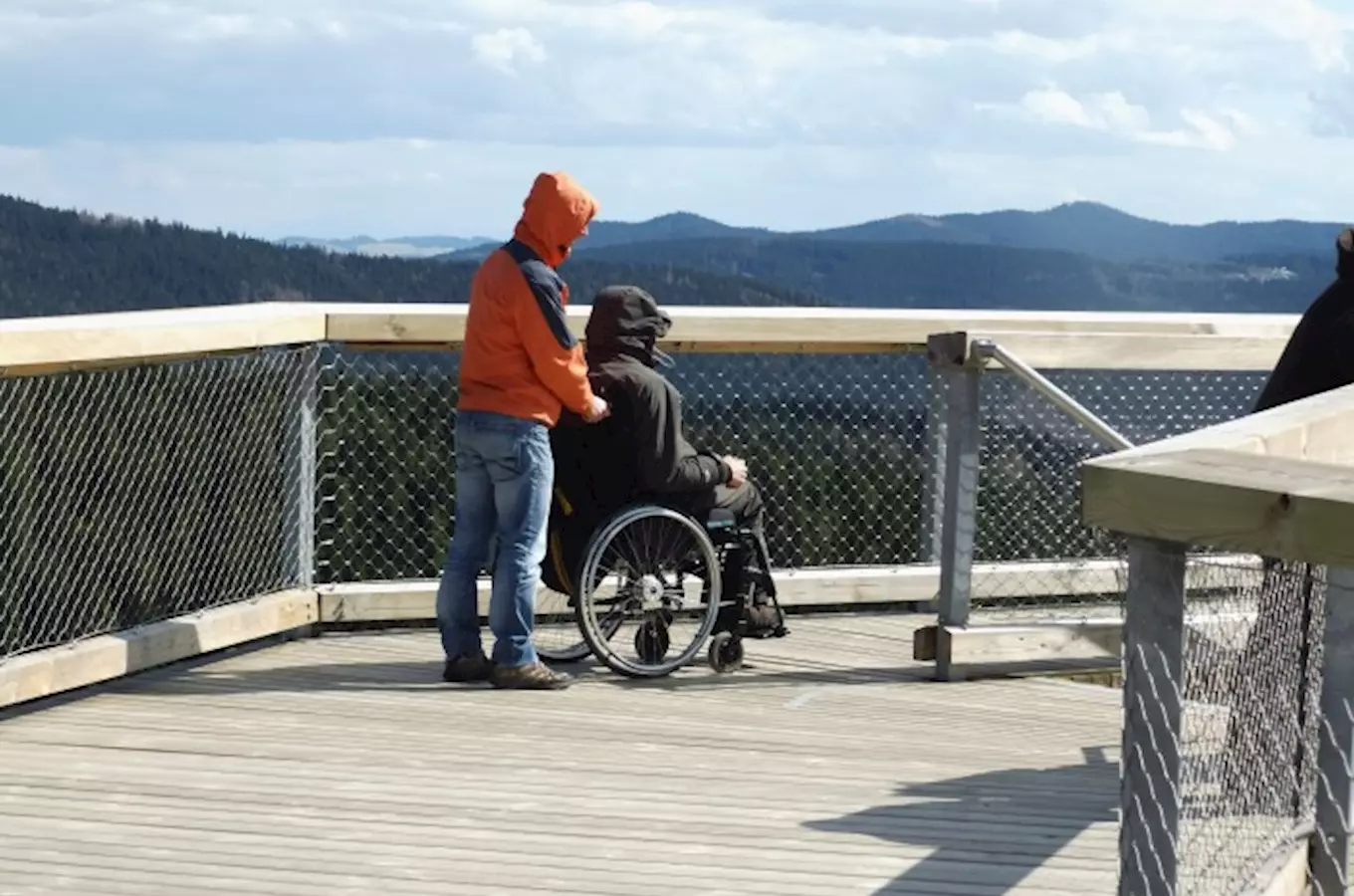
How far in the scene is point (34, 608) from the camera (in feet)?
25.3

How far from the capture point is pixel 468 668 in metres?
7.61

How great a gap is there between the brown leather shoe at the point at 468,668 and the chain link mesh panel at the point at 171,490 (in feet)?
3.09

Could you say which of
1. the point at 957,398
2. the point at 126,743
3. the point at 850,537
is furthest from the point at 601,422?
the point at 850,537

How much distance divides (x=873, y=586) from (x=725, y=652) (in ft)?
4.28

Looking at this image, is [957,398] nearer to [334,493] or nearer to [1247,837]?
[334,493]

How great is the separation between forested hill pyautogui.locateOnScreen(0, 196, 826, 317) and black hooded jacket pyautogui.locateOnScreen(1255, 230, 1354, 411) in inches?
2442

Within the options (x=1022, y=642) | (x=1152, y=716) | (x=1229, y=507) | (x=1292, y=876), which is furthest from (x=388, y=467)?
(x=1229, y=507)

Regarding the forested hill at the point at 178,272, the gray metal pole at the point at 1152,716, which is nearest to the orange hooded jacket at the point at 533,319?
the gray metal pole at the point at 1152,716

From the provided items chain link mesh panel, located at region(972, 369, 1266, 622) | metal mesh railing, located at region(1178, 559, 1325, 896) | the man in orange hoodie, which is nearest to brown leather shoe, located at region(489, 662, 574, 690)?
the man in orange hoodie

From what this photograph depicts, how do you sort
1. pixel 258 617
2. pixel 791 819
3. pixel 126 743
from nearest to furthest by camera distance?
pixel 791 819 < pixel 126 743 < pixel 258 617

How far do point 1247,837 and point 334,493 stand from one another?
4.80 metres

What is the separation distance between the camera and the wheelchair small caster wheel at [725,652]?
781 cm

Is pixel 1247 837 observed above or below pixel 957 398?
below

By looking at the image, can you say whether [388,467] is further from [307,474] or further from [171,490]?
[171,490]
